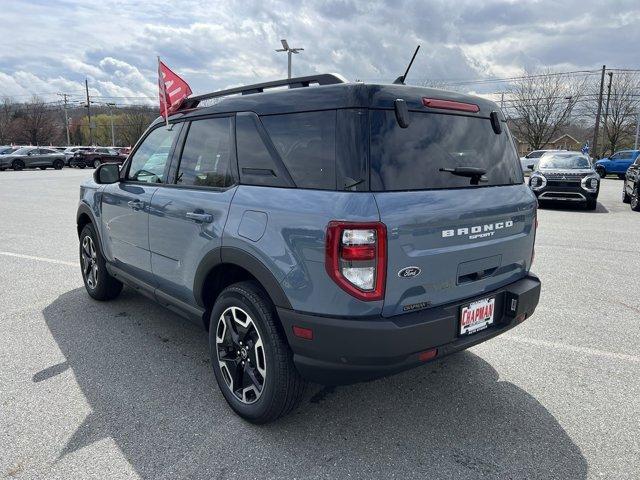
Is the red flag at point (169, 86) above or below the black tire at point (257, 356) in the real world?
above

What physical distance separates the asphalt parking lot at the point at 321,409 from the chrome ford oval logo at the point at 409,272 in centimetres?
98

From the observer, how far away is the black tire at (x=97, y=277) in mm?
4715

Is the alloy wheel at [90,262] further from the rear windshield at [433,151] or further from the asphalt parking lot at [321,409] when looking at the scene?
the rear windshield at [433,151]

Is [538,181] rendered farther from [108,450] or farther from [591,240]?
[108,450]

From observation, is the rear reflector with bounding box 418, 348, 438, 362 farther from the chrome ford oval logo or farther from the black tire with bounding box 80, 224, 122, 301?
the black tire with bounding box 80, 224, 122, 301

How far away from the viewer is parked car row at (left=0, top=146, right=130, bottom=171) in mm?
32906

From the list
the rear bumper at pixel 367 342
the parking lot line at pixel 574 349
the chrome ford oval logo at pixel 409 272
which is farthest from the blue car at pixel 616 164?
the chrome ford oval logo at pixel 409 272

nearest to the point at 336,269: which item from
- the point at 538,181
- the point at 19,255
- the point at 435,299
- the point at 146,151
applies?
the point at 435,299

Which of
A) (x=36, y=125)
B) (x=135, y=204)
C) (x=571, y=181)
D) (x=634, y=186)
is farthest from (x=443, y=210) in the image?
(x=36, y=125)

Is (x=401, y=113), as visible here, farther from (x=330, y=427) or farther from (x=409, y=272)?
(x=330, y=427)

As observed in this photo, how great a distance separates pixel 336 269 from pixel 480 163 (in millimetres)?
1246

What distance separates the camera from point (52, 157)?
3544 centimetres

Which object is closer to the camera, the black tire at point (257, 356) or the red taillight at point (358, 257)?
the red taillight at point (358, 257)

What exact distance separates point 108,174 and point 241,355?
234 cm
